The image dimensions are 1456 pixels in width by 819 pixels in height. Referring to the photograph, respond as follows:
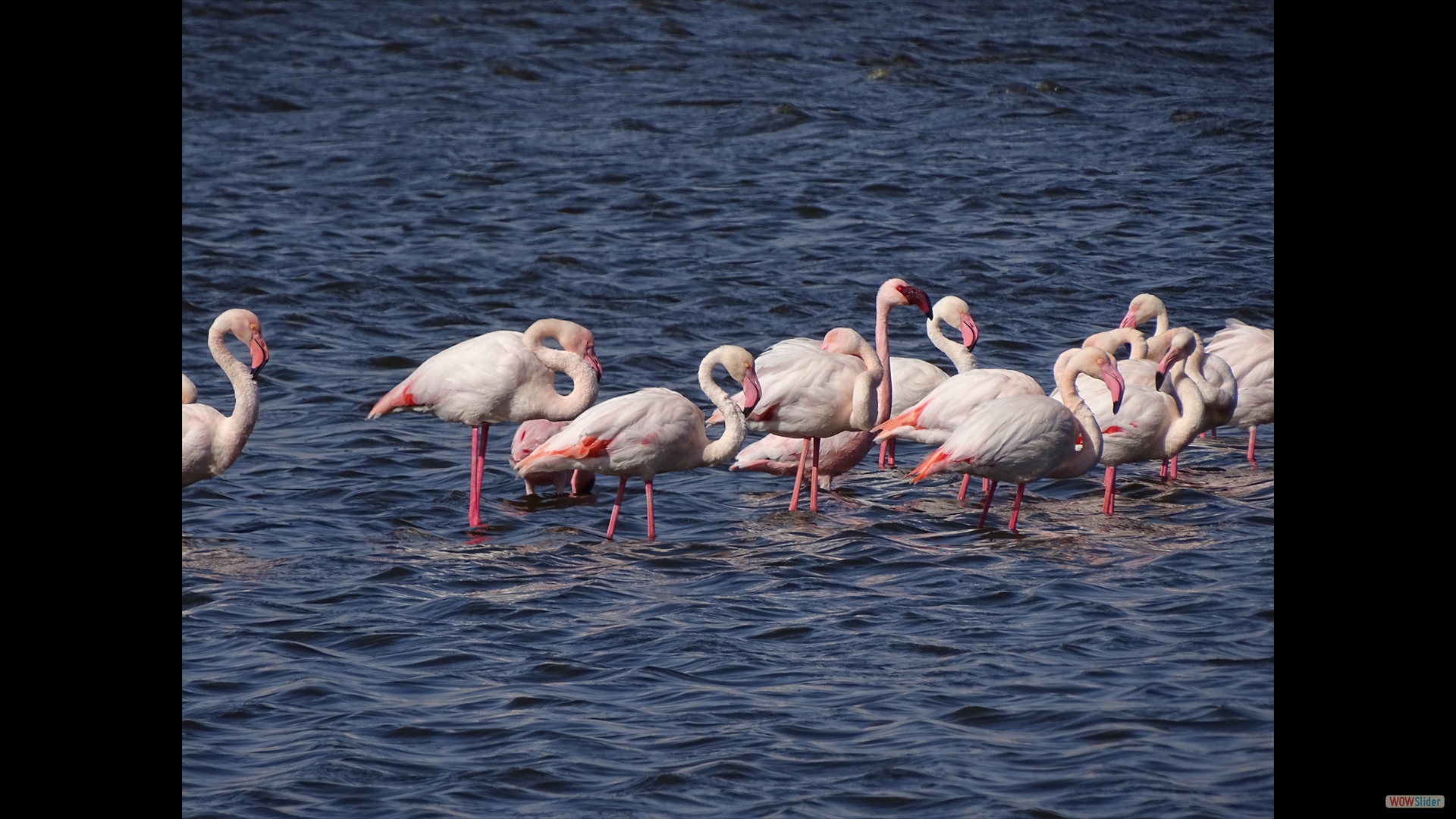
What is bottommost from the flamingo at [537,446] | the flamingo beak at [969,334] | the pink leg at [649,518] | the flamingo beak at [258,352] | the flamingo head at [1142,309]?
the pink leg at [649,518]

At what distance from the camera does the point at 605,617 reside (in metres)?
5.51

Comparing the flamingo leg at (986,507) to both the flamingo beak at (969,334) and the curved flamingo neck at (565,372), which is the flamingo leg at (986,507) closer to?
the flamingo beak at (969,334)

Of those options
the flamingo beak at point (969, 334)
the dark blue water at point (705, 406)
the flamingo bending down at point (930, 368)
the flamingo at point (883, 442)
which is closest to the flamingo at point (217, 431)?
the dark blue water at point (705, 406)

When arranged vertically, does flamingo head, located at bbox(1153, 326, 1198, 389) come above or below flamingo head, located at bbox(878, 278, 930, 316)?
below

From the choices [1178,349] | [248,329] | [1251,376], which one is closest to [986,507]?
[1178,349]

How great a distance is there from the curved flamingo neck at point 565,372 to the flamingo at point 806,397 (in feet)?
1.94

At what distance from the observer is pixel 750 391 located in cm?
667

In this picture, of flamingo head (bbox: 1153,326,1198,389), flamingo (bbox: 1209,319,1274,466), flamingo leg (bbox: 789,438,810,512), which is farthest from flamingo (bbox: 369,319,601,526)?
flamingo (bbox: 1209,319,1274,466)

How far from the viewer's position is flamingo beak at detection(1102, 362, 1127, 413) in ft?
21.9

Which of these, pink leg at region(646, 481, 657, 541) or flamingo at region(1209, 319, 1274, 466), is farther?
flamingo at region(1209, 319, 1274, 466)

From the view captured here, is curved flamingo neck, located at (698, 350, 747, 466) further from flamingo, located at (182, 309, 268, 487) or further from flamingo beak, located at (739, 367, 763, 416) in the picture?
flamingo, located at (182, 309, 268, 487)

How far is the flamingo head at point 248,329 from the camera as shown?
21.9 ft

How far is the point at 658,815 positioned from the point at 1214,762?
1.50m
